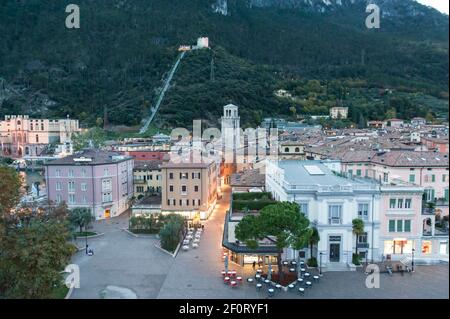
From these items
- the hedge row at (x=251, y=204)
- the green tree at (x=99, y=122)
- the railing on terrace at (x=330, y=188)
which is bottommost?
the hedge row at (x=251, y=204)

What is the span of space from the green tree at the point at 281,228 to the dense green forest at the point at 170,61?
41.2 meters

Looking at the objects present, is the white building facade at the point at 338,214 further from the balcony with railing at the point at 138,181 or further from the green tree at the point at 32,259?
the balcony with railing at the point at 138,181

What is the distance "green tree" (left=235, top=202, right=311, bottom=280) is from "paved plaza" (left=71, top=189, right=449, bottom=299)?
1942mm

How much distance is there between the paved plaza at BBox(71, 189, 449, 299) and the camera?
58.3 feet

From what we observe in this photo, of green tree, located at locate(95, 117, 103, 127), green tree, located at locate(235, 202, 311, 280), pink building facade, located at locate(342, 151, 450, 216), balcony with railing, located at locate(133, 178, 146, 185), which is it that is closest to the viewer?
green tree, located at locate(235, 202, 311, 280)

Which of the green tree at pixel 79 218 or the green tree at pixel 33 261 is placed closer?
the green tree at pixel 33 261

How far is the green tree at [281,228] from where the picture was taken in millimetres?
19484

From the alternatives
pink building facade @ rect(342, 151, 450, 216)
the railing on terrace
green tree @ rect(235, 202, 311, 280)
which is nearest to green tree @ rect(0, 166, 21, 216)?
green tree @ rect(235, 202, 311, 280)

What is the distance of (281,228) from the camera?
19672 millimetres

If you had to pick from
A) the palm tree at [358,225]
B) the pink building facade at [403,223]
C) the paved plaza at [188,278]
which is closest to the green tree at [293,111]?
the paved plaza at [188,278]

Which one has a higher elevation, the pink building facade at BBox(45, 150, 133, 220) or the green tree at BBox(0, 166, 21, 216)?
the green tree at BBox(0, 166, 21, 216)

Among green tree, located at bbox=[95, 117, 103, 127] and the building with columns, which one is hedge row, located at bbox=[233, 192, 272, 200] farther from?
the building with columns

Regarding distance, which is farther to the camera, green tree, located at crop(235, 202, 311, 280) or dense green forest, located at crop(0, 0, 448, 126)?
dense green forest, located at crop(0, 0, 448, 126)
